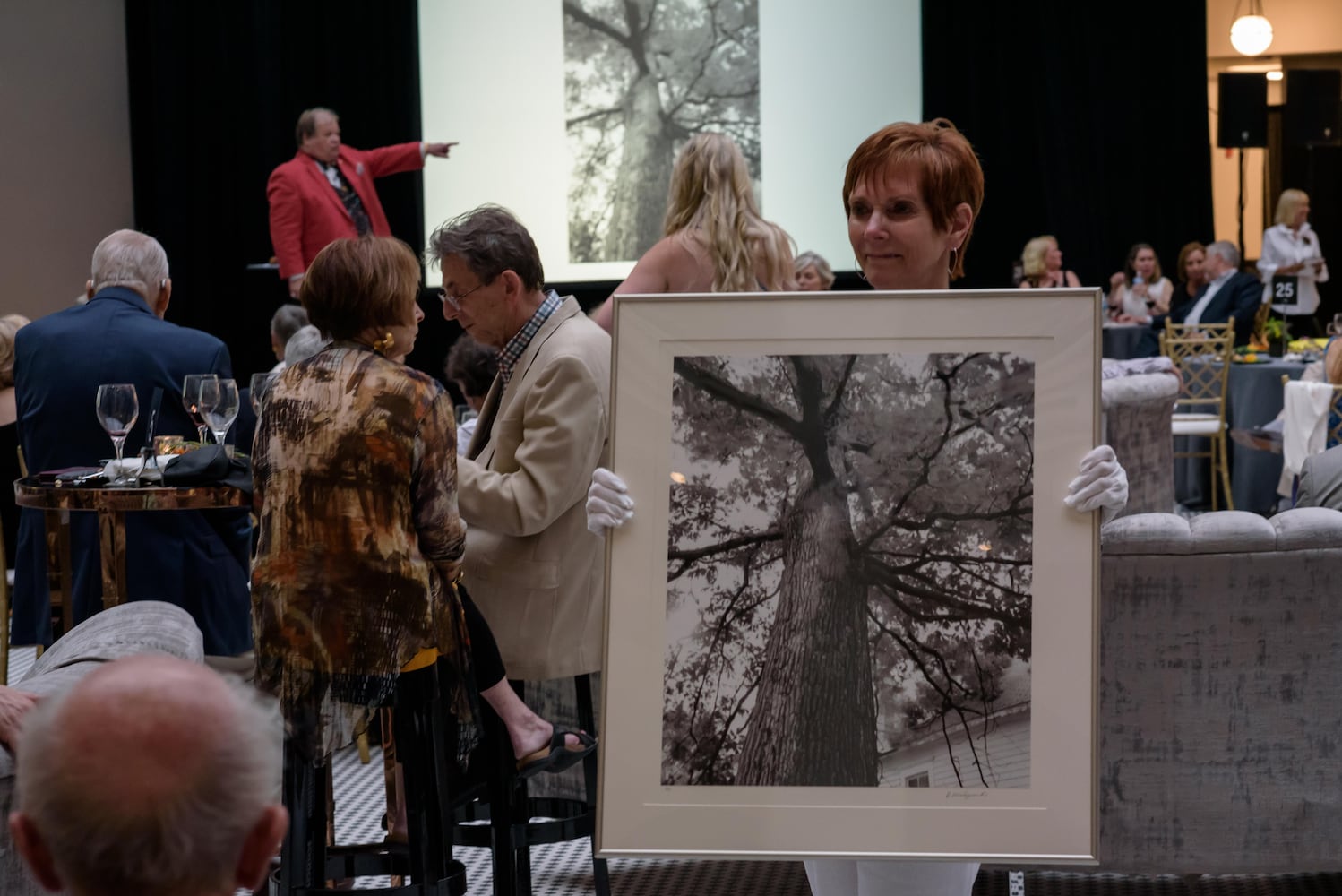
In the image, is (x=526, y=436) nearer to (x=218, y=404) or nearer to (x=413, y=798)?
(x=413, y=798)

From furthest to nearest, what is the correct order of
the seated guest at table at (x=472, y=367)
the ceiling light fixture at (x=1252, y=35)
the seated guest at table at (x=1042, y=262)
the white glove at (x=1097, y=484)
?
the ceiling light fixture at (x=1252, y=35) → the seated guest at table at (x=1042, y=262) → the seated guest at table at (x=472, y=367) → the white glove at (x=1097, y=484)

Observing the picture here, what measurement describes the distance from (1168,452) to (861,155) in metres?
3.69

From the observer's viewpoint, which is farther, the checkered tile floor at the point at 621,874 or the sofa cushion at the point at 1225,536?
the checkered tile floor at the point at 621,874

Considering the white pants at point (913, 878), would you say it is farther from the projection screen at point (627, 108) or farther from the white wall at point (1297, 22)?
the white wall at point (1297, 22)

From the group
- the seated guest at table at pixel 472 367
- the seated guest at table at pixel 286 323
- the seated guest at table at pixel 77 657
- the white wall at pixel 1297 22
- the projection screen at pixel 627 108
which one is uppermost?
the white wall at pixel 1297 22

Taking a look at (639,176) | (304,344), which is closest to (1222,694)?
(304,344)

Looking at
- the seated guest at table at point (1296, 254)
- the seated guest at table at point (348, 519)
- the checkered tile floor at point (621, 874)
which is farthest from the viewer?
the seated guest at table at point (1296, 254)

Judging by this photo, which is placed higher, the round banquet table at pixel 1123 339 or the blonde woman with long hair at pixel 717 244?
the blonde woman with long hair at pixel 717 244

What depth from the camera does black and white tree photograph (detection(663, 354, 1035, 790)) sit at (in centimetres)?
170

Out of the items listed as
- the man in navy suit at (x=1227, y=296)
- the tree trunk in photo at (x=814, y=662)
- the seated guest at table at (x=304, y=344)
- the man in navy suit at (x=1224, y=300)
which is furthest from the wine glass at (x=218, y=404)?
the man in navy suit at (x=1227, y=296)

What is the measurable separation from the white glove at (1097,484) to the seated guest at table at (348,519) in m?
1.03

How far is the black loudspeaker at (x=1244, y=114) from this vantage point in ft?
38.7

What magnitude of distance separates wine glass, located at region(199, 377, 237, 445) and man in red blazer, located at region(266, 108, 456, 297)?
4.52m

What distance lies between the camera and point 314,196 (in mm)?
7934
